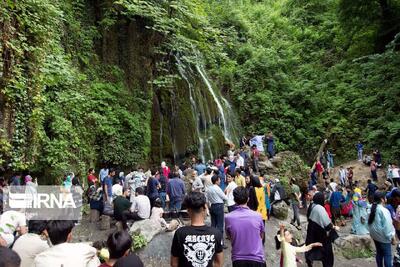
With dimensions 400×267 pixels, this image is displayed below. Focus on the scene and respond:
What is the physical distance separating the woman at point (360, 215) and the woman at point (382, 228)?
5.18m

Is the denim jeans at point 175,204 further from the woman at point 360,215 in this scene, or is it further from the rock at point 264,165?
the rock at point 264,165

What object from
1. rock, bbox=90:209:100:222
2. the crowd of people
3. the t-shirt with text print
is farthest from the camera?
rock, bbox=90:209:100:222

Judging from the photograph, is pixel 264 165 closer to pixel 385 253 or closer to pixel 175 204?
pixel 175 204

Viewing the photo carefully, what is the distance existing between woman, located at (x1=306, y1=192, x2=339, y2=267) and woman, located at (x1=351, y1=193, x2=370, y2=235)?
5.70 meters

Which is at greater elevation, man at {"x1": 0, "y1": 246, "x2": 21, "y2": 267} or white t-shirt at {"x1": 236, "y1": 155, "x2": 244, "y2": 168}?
white t-shirt at {"x1": 236, "y1": 155, "x2": 244, "y2": 168}

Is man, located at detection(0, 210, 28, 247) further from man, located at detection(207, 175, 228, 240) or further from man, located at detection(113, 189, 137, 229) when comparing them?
man, located at detection(207, 175, 228, 240)

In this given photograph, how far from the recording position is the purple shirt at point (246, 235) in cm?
414

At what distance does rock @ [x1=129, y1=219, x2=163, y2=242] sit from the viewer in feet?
28.2

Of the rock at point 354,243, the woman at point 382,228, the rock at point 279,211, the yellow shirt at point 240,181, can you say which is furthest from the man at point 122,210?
the rock at point 354,243

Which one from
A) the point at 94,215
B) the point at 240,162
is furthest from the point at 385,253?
the point at 240,162

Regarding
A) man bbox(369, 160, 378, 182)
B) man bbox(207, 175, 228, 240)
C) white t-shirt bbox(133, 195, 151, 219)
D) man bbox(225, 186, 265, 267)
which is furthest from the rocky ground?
man bbox(369, 160, 378, 182)

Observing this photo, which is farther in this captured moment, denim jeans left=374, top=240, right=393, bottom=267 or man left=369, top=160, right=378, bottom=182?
man left=369, top=160, right=378, bottom=182

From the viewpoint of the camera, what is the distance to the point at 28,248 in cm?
381

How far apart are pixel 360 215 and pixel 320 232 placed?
19.8 feet
